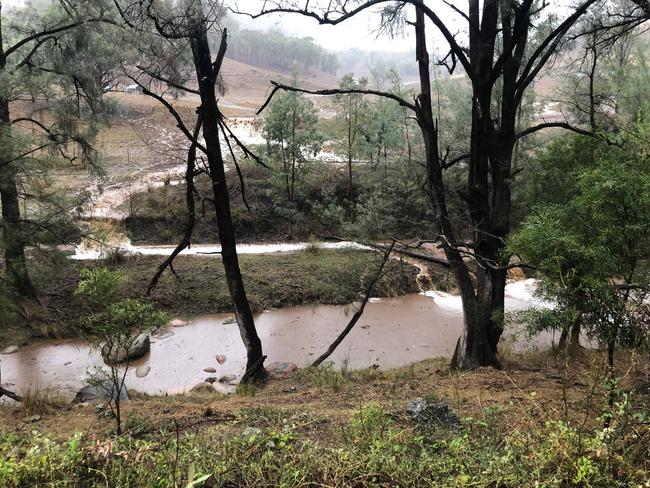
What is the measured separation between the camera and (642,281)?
4980 mm

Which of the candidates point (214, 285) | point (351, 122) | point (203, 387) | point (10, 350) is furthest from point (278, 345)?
point (351, 122)

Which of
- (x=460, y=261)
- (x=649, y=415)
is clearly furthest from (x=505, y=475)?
(x=460, y=261)

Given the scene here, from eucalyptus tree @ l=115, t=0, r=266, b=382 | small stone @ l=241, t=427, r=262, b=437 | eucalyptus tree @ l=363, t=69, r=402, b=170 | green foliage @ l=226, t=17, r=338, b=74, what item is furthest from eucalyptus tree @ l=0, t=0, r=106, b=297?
green foliage @ l=226, t=17, r=338, b=74

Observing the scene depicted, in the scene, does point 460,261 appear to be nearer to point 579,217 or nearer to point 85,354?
point 579,217

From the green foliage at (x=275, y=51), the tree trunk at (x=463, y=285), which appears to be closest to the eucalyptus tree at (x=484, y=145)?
the tree trunk at (x=463, y=285)

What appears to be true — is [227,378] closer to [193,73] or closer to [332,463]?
[193,73]

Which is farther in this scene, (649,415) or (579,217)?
(579,217)

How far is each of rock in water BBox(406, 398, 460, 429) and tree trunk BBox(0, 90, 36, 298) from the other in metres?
7.47

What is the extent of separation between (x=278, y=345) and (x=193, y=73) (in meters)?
6.24

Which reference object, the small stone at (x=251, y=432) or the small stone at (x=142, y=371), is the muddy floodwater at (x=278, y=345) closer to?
the small stone at (x=142, y=371)

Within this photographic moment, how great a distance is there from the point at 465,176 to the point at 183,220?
10493 mm

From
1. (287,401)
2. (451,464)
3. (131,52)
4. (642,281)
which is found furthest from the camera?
(131,52)

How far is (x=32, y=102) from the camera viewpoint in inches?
439

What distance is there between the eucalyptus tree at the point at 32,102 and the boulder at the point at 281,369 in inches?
199
